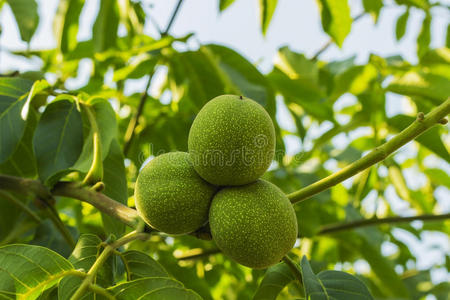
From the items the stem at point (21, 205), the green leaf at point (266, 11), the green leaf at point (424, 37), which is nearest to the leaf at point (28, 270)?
the stem at point (21, 205)

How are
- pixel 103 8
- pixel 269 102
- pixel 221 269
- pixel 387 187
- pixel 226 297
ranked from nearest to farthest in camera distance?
pixel 269 102
pixel 103 8
pixel 221 269
pixel 226 297
pixel 387 187

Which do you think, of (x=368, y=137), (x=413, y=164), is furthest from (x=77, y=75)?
(x=413, y=164)

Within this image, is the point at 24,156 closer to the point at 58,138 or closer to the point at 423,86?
the point at 58,138

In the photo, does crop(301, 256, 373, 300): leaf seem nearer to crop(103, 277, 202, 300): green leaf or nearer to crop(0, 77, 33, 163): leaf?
crop(103, 277, 202, 300): green leaf

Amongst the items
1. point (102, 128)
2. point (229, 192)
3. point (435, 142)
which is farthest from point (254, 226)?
point (435, 142)

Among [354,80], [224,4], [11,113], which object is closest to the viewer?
[11,113]

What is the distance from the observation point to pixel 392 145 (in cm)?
89

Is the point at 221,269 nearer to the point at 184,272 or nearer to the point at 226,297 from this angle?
the point at 226,297

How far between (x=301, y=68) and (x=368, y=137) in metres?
0.76

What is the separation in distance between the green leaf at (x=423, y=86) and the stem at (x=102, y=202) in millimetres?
1241

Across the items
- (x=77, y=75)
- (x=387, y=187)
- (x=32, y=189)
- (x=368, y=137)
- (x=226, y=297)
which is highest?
(x=32, y=189)

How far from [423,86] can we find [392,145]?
1.06 metres

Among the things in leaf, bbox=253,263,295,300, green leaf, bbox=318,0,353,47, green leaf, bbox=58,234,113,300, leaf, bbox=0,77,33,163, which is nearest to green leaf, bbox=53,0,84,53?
leaf, bbox=0,77,33,163

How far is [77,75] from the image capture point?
104 inches
